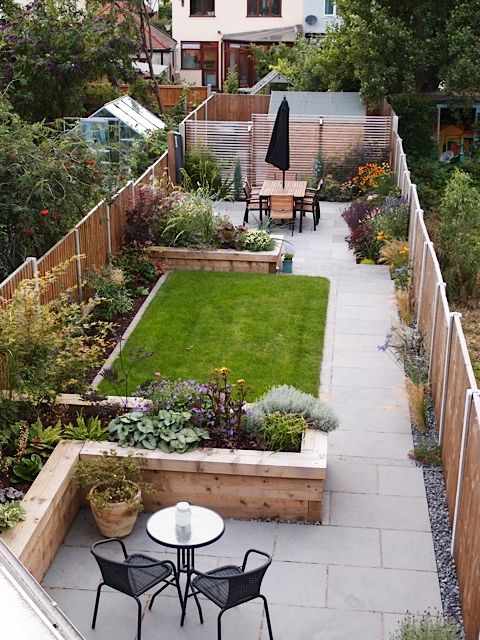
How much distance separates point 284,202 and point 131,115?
6.89 m

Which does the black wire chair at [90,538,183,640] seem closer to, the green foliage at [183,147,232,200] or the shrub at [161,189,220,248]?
the shrub at [161,189,220,248]

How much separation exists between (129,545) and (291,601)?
1.66 meters

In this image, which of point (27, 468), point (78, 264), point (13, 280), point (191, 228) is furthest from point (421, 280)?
point (27, 468)

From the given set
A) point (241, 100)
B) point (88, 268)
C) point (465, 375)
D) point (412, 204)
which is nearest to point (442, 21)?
point (241, 100)

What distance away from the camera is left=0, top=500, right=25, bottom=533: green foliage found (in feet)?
25.0

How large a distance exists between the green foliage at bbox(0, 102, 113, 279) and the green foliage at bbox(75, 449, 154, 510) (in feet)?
15.9

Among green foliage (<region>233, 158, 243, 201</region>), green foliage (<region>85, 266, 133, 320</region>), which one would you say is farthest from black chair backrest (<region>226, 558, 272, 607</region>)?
green foliage (<region>233, 158, 243, 201</region>)

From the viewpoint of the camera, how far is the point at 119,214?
51.7 ft

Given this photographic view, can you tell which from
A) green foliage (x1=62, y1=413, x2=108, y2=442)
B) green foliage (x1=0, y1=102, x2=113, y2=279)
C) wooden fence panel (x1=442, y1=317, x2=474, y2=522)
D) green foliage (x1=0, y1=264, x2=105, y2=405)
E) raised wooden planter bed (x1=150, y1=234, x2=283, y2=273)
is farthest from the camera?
raised wooden planter bed (x1=150, y1=234, x2=283, y2=273)

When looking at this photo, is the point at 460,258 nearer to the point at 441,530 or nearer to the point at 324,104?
the point at 441,530

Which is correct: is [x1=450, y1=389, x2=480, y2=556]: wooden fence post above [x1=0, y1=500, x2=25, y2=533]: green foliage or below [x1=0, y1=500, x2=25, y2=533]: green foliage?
above

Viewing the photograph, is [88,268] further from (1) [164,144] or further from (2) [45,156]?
(1) [164,144]

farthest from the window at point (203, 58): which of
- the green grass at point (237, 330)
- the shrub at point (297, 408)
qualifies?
the shrub at point (297, 408)

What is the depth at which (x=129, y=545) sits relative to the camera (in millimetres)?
8477
